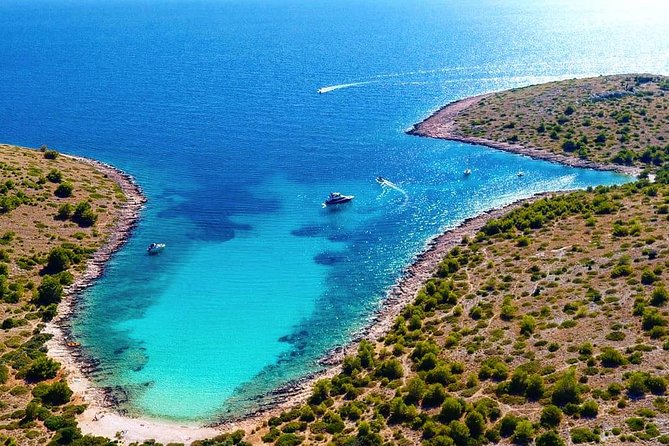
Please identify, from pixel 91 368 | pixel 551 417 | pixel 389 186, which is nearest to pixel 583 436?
pixel 551 417

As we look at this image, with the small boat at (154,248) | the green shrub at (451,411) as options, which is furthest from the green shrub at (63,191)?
the green shrub at (451,411)

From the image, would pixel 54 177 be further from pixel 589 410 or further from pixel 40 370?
pixel 589 410

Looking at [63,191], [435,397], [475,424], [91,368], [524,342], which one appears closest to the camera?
[475,424]

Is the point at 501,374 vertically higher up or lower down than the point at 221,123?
lower down

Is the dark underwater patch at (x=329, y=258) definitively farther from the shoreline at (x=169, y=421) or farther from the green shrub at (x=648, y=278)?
the green shrub at (x=648, y=278)

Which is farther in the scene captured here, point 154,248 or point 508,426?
point 154,248

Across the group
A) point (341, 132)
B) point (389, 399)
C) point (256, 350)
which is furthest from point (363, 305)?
point (341, 132)

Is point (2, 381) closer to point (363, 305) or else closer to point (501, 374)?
point (363, 305)
